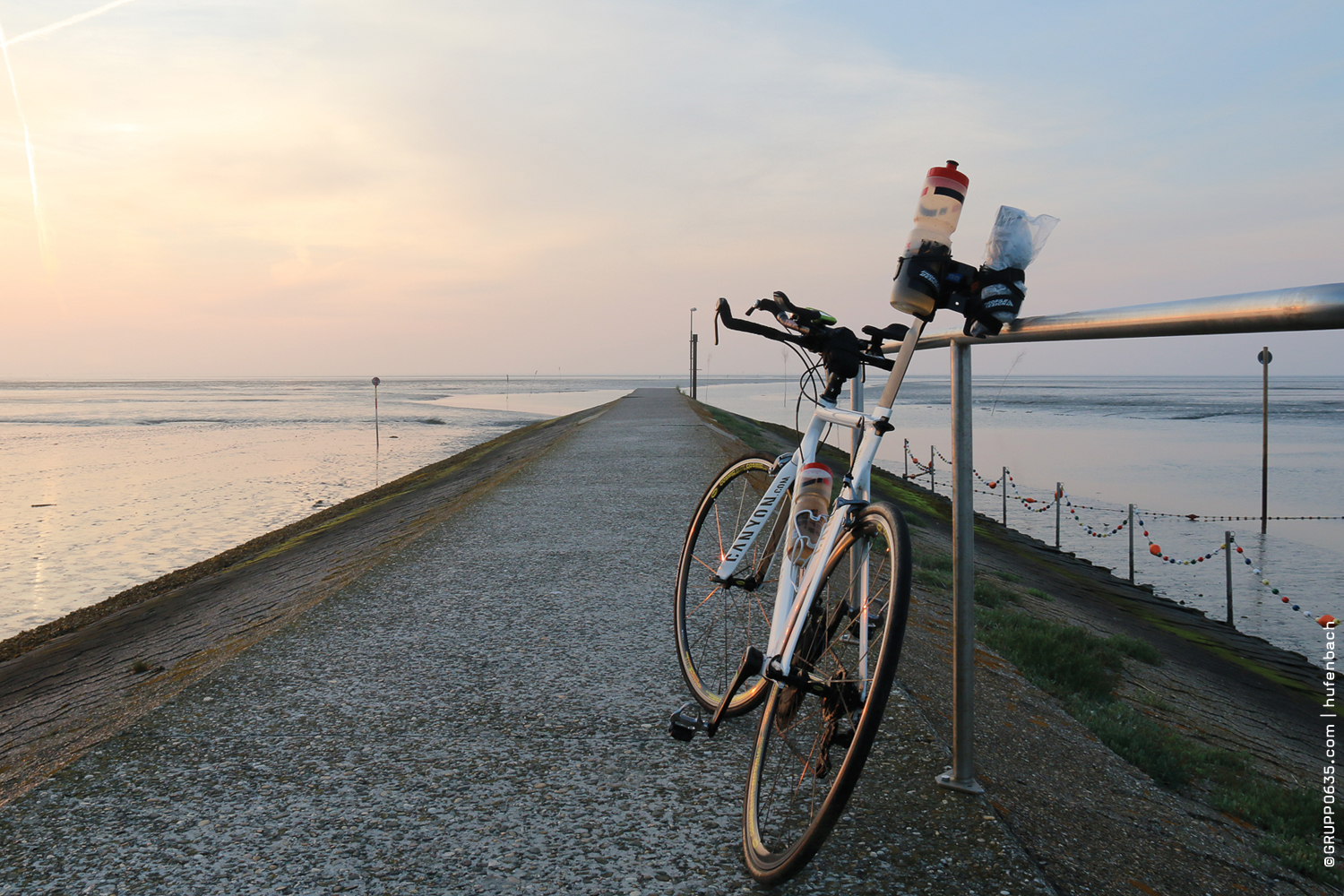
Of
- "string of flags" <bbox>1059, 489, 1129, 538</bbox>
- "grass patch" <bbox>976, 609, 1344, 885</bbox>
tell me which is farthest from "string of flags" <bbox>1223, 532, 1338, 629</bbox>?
"grass patch" <bbox>976, 609, 1344, 885</bbox>

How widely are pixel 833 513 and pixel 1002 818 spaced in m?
1.11

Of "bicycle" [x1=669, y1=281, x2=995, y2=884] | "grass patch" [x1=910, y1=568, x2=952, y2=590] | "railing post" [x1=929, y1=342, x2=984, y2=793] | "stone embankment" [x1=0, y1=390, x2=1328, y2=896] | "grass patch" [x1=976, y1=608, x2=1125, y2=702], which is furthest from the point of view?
"grass patch" [x1=910, y1=568, x2=952, y2=590]

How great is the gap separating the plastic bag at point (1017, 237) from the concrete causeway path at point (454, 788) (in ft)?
5.28

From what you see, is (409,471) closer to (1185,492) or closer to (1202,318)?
(1202,318)

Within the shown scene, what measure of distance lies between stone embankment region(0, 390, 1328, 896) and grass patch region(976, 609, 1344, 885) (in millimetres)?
219

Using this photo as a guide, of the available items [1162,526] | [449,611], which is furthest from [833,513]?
[1162,526]

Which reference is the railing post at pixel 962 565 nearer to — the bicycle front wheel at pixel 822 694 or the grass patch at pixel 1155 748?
the bicycle front wheel at pixel 822 694

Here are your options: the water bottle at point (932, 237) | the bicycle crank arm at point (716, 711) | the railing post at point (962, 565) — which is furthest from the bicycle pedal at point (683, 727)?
the water bottle at point (932, 237)

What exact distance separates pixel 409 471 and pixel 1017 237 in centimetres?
2210

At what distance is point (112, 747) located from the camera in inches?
120

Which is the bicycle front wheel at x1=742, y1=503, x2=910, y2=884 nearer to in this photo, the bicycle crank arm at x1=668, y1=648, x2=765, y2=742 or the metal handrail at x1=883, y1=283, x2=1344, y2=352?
the bicycle crank arm at x1=668, y1=648, x2=765, y2=742

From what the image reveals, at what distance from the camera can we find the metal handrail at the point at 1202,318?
1.25m

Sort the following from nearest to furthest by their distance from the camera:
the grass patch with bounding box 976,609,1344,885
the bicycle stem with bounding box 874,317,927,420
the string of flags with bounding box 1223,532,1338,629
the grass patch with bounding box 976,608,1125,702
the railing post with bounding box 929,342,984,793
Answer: the bicycle stem with bounding box 874,317,927,420 < the railing post with bounding box 929,342,984,793 < the grass patch with bounding box 976,609,1344,885 < the grass patch with bounding box 976,608,1125,702 < the string of flags with bounding box 1223,532,1338,629

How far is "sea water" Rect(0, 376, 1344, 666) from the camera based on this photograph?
41.4 ft
